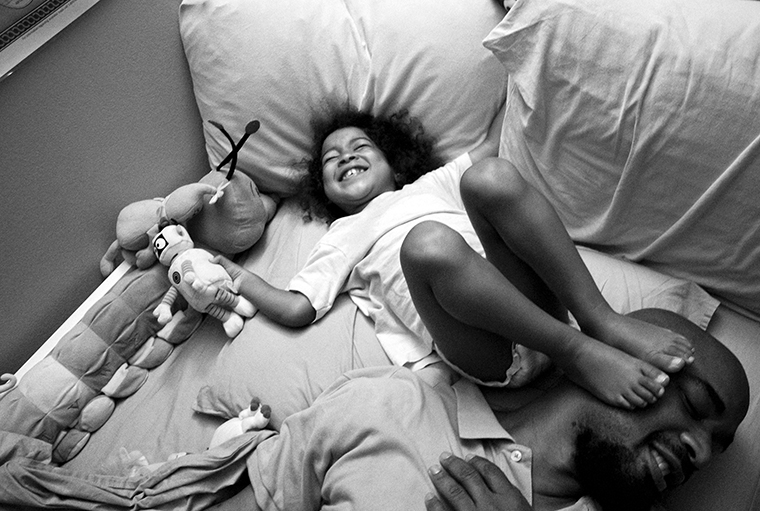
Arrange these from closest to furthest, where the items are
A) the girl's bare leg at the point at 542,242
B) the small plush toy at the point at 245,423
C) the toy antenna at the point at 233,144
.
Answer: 1. the girl's bare leg at the point at 542,242
2. the small plush toy at the point at 245,423
3. the toy antenna at the point at 233,144

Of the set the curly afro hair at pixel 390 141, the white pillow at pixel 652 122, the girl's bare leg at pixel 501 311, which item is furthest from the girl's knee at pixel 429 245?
the curly afro hair at pixel 390 141

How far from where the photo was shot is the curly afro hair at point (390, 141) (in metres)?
1.47

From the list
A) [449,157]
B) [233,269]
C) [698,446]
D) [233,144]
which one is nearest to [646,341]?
[698,446]

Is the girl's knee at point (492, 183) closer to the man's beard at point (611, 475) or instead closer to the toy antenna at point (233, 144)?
the man's beard at point (611, 475)

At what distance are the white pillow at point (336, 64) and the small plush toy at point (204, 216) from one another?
87 millimetres

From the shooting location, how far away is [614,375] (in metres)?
1.01

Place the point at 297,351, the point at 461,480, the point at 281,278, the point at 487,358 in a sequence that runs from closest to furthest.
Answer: the point at 461,480 < the point at 487,358 < the point at 297,351 < the point at 281,278

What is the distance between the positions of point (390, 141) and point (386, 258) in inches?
11.7

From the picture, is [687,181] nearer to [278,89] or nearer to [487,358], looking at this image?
[487,358]

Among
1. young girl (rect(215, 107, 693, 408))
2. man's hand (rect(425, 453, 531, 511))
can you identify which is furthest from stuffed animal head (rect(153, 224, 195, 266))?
man's hand (rect(425, 453, 531, 511))

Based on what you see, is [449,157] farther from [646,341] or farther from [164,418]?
[164,418]

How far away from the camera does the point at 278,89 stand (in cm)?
147

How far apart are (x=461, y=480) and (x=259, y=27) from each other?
98 cm

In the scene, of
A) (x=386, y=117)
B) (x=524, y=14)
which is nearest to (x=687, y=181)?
(x=524, y=14)
